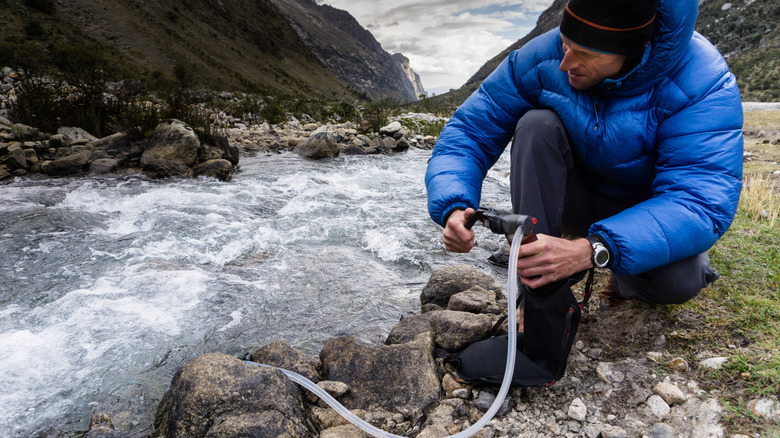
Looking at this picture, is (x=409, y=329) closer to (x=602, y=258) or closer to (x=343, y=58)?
(x=602, y=258)

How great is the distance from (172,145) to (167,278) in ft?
15.3

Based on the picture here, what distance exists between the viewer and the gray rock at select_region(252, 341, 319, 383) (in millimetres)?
2249

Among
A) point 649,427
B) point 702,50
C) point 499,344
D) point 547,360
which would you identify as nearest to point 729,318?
point 649,427

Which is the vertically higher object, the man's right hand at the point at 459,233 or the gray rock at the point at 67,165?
the man's right hand at the point at 459,233

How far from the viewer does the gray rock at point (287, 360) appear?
225cm

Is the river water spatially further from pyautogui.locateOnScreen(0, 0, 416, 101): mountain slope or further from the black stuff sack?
pyautogui.locateOnScreen(0, 0, 416, 101): mountain slope

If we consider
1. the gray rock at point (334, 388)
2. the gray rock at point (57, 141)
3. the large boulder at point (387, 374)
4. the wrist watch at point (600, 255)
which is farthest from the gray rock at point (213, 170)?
the wrist watch at point (600, 255)

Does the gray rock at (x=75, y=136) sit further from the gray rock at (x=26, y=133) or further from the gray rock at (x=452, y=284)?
the gray rock at (x=452, y=284)

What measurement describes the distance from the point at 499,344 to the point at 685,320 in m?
0.96

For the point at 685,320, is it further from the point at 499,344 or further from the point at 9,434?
the point at 9,434

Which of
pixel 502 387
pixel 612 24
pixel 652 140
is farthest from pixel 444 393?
pixel 612 24

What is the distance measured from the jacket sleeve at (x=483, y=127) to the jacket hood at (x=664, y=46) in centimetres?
46

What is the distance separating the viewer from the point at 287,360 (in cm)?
231

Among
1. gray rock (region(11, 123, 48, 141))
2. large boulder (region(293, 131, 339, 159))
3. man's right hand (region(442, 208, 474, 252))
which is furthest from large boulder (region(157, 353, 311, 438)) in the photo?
large boulder (region(293, 131, 339, 159))
